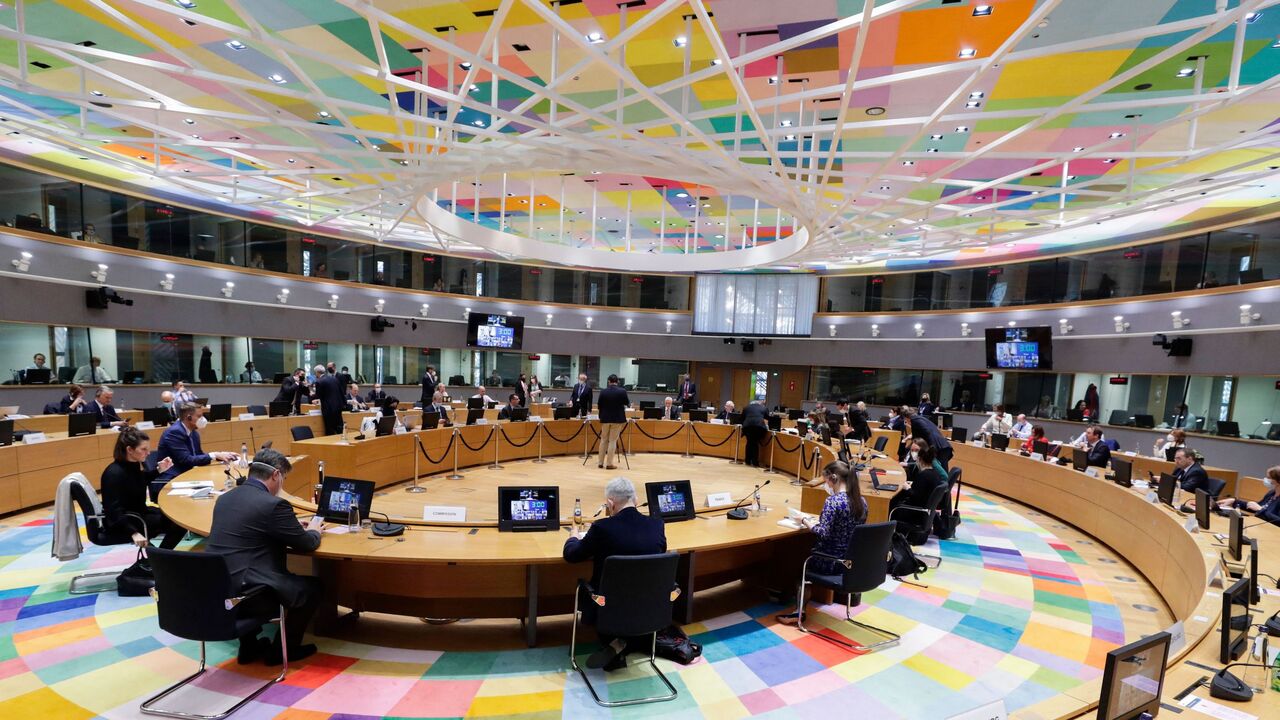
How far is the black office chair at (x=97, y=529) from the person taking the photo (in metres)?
4.53

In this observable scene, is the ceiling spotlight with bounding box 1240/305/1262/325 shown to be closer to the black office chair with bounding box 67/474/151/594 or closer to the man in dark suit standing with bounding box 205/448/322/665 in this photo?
the man in dark suit standing with bounding box 205/448/322/665

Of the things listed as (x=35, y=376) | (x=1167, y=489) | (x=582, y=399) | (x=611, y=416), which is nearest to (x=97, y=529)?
(x=611, y=416)

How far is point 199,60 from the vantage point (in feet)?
23.3

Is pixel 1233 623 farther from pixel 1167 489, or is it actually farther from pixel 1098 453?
pixel 1098 453

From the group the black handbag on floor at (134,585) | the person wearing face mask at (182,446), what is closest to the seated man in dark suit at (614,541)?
the black handbag on floor at (134,585)

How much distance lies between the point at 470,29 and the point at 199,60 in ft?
12.6

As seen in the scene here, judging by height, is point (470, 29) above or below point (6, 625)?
above

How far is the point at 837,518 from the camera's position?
179 inches

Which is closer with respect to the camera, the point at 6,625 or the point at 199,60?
the point at 6,625

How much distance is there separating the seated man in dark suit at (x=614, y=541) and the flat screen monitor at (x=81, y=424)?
7.72m

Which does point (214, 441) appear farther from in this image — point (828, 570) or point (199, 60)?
point (828, 570)

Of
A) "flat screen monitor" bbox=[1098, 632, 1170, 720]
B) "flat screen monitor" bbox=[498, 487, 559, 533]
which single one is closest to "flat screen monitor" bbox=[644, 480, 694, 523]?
"flat screen monitor" bbox=[498, 487, 559, 533]

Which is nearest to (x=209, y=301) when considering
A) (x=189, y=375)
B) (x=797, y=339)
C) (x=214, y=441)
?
(x=189, y=375)

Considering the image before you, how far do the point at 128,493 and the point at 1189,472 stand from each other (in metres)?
11.2
